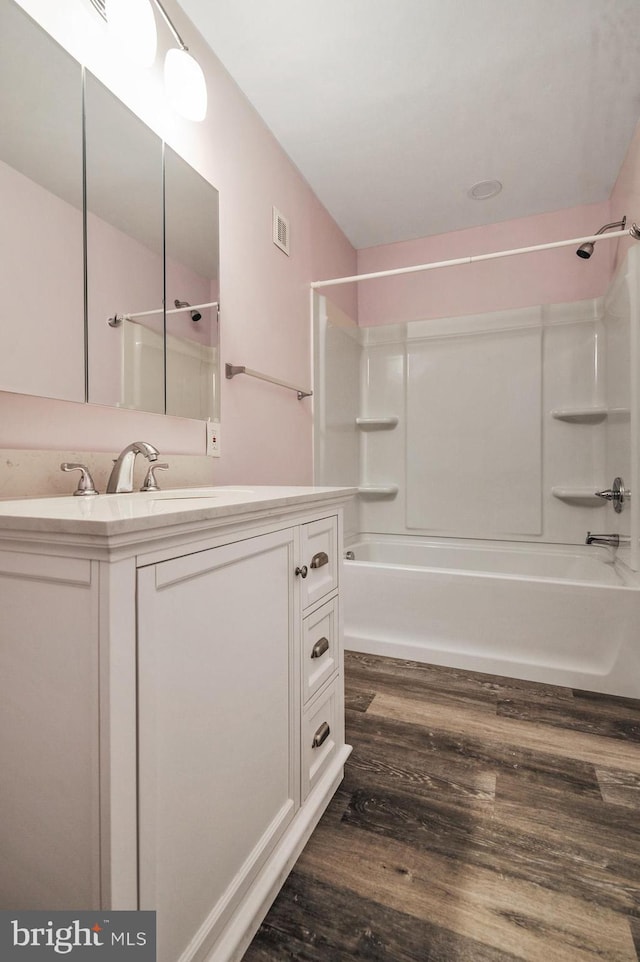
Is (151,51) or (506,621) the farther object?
(506,621)

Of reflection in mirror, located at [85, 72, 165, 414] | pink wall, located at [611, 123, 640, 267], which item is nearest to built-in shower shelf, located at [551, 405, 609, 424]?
pink wall, located at [611, 123, 640, 267]

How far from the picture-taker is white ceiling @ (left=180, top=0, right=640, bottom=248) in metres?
1.56

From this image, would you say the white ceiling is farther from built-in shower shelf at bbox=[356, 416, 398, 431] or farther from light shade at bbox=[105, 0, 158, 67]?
built-in shower shelf at bbox=[356, 416, 398, 431]

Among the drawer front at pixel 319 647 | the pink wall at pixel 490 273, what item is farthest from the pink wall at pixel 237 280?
the drawer front at pixel 319 647

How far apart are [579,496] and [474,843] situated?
2.04 meters

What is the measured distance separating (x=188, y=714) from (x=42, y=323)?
884 mm

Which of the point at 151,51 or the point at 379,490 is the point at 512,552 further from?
the point at 151,51

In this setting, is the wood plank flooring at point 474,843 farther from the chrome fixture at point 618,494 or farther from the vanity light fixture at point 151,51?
the vanity light fixture at point 151,51

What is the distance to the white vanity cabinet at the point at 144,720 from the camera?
58cm

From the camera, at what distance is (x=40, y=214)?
106 cm

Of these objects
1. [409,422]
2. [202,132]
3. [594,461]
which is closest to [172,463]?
[202,132]

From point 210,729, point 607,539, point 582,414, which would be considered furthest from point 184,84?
point 607,539

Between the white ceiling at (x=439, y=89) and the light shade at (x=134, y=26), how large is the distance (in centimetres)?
44

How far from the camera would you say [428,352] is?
3.06 metres
